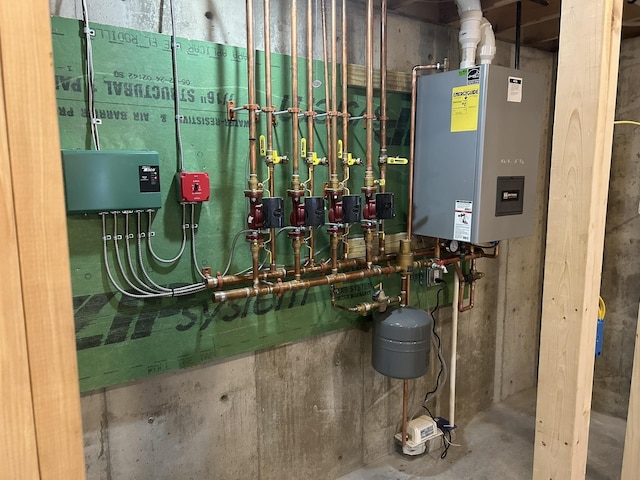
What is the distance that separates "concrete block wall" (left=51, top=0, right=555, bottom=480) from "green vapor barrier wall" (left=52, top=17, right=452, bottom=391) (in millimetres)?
84

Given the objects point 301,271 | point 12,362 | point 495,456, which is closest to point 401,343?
point 301,271

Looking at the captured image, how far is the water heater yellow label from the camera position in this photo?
1.95m

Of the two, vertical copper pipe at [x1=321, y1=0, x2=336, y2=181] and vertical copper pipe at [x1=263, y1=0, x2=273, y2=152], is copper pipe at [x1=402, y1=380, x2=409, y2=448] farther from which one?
vertical copper pipe at [x1=263, y1=0, x2=273, y2=152]

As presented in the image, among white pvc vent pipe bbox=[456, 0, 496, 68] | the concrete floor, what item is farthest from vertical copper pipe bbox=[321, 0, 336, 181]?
the concrete floor

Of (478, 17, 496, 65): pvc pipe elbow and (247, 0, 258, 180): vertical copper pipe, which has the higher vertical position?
(478, 17, 496, 65): pvc pipe elbow

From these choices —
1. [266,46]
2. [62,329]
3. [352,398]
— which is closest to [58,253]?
[62,329]

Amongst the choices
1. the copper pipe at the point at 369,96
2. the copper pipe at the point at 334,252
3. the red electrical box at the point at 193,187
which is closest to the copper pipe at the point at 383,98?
the copper pipe at the point at 369,96

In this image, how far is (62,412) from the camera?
0.67 metres

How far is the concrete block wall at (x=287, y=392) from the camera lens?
1.66 meters

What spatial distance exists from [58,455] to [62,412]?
0.06m

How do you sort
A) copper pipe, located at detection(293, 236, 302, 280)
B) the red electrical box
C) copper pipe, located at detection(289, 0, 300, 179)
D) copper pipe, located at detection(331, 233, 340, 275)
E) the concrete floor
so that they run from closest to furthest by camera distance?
the red electrical box < copper pipe, located at detection(289, 0, 300, 179) < copper pipe, located at detection(293, 236, 302, 280) < copper pipe, located at detection(331, 233, 340, 275) < the concrete floor

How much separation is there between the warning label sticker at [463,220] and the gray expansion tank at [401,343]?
1.36ft

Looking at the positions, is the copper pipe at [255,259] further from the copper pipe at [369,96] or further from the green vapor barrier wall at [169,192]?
the copper pipe at [369,96]

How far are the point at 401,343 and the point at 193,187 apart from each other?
44.8 inches
